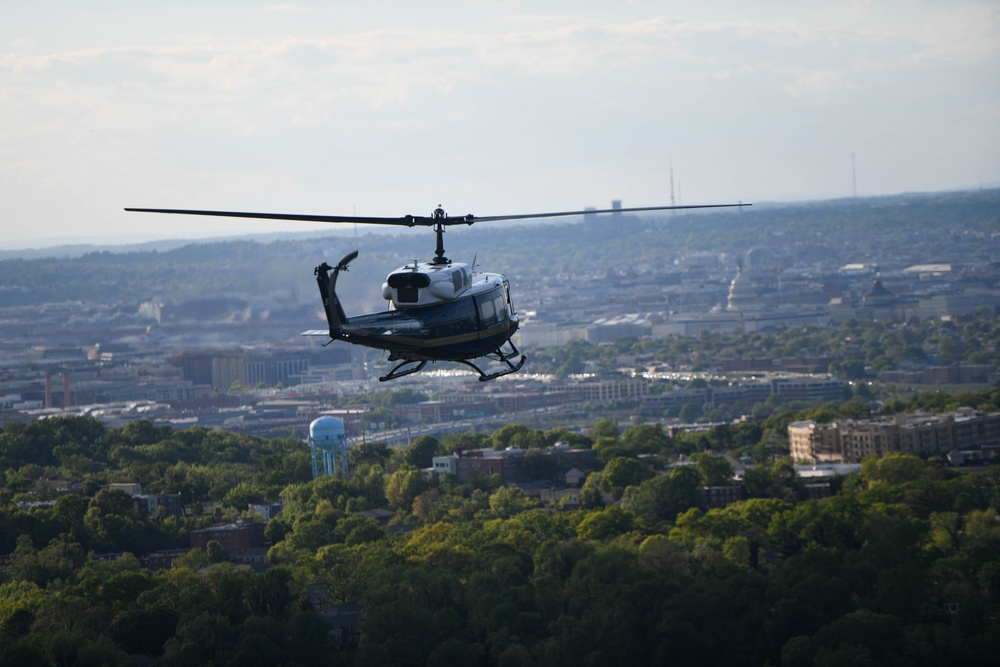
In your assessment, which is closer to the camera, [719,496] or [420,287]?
[420,287]

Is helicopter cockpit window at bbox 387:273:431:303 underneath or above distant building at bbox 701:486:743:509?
above

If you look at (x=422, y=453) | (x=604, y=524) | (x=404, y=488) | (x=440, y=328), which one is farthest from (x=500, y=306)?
(x=422, y=453)

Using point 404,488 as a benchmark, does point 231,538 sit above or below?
below

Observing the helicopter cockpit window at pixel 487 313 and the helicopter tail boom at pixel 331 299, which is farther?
the helicopter cockpit window at pixel 487 313

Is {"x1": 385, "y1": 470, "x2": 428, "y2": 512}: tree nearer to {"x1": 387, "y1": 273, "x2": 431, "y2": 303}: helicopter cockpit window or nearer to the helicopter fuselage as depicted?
the helicopter fuselage

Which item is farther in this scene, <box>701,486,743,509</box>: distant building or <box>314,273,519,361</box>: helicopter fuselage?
<box>701,486,743,509</box>: distant building

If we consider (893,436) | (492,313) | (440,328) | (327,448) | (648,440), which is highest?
(492,313)

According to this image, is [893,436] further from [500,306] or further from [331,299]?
[331,299]

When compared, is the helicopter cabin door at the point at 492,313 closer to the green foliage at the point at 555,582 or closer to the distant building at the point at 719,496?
the green foliage at the point at 555,582

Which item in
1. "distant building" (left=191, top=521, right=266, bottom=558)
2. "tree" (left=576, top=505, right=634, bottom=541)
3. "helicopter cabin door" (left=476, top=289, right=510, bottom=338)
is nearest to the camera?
"helicopter cabin door" (left=476, top=289, right=510, bottom=338)

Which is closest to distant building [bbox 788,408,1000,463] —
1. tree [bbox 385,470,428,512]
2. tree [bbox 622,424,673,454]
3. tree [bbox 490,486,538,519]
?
tree [bbox 622,424,673,454]

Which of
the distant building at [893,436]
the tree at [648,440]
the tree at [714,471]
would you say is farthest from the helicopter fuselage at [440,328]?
the tree at [648,440]

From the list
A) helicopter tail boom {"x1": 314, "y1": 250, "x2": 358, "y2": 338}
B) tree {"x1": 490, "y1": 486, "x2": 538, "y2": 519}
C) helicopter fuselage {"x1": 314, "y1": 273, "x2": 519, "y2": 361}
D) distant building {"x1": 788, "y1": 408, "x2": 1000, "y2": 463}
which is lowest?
distant building {"x1": 788, "y1": 408, "x2": 1000, "y2": 463}
